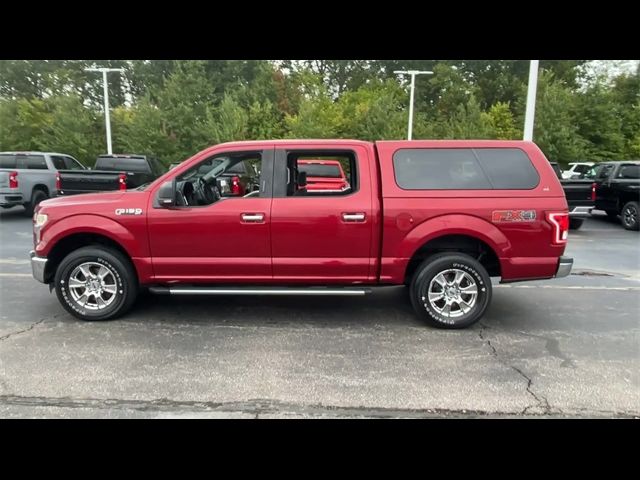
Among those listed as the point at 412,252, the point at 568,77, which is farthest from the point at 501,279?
the point at 568,77

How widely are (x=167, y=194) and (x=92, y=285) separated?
131 centimetres

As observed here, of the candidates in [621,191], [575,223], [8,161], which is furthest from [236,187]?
[8,161]

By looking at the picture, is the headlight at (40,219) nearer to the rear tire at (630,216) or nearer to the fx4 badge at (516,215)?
the fx4 badge at (516,215)

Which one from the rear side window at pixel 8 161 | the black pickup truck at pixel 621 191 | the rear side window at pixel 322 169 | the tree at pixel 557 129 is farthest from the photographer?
the tree at pixel 557 129

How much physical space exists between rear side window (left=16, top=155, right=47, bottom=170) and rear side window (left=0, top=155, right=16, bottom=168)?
0.51 ft

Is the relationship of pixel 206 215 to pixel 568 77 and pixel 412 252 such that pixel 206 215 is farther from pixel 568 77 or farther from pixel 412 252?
pixel 568 77

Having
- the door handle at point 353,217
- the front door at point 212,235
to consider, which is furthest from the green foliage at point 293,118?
the door handle at point 353,217

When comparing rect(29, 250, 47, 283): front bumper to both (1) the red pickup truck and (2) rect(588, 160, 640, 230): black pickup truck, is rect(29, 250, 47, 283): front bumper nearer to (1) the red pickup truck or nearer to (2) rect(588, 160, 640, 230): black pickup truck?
(1) the red pickup truck

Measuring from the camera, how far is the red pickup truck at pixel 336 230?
4.97 metres

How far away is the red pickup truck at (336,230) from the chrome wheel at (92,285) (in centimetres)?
1

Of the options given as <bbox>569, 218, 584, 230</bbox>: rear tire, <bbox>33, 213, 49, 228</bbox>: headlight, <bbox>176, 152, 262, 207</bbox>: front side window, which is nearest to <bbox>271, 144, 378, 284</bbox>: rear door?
<bbox>176, 152, 262, 207</bbox>: front side window

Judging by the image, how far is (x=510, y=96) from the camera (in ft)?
128

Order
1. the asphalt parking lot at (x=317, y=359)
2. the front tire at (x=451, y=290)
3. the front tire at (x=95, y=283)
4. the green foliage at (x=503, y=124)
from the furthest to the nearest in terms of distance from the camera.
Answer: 1. the green foliage at (x=503, y=124)
2. the front tire at (x=95, y=283)
3. the front tire at (x=451, y=290)
4. the asphalt parking lot at (x=317, y=359)

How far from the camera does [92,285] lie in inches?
206
